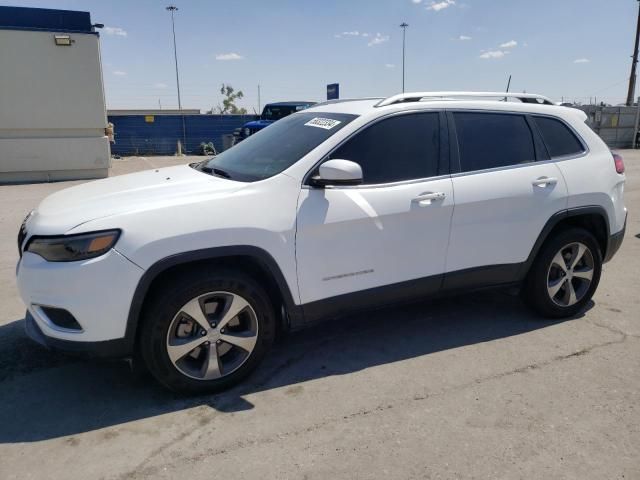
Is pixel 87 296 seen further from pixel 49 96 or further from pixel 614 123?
pixel 614 123

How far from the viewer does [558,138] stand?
14.0 feet

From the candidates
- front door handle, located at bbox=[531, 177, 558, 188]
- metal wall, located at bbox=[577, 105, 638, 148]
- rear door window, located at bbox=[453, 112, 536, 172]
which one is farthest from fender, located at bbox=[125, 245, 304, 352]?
metal wall, located at bbox=[577, 105, 638, 148]

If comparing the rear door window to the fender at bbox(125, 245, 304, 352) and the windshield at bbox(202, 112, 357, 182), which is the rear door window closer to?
the windshield at bbox(202, 112, 357, 182)

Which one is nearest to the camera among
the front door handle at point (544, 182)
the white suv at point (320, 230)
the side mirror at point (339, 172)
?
the white suv at point (320, 230)

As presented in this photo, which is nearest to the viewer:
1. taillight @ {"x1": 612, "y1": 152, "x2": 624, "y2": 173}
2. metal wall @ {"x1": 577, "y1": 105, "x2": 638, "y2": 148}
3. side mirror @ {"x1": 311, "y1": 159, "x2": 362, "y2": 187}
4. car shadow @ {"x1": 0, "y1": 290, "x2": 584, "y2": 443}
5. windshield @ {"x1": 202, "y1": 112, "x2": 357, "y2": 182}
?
car shadow @ {"x1": 0, "y1": 290, "x2": 584, "y2": 443}

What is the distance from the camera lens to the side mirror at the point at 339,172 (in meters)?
3.16

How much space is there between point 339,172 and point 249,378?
144 cm

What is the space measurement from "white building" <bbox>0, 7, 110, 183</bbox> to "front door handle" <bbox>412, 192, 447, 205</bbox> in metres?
11.3

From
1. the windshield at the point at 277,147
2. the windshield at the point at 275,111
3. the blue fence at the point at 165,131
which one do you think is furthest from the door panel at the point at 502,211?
the blue fence at the point at 165,131

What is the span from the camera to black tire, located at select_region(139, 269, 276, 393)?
116 inches

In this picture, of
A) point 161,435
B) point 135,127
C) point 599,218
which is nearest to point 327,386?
point 161,435

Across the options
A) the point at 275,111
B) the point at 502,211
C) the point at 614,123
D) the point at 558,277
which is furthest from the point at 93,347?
the point at 614,123

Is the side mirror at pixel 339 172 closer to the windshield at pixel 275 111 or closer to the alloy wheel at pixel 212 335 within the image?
the alloy wheel at pixel 212 335

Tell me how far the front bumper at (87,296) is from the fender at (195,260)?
0.03 meters
